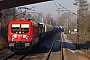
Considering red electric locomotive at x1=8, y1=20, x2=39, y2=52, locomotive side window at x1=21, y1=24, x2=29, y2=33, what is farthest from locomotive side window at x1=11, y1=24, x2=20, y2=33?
locomotive side window at x1=21, y1=24, x2=29, y2=33

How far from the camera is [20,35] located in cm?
1914

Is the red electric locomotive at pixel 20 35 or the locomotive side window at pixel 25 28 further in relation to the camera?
the locomotive side window at pixel 25 28

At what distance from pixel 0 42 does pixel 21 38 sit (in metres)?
6.06

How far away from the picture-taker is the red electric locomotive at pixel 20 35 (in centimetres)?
1891

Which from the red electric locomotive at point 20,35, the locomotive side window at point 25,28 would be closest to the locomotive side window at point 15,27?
the red electric locomotive at point 20,35

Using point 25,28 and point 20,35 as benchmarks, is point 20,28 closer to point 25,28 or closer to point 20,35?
point 25,28

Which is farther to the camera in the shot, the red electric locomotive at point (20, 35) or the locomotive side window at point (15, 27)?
the locomotive side window at point (15, 27)

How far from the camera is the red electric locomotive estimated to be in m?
18.9

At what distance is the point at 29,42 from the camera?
18922mm

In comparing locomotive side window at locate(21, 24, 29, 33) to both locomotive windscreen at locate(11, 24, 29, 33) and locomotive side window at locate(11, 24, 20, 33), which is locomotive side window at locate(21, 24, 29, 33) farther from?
locomotive side window at locate(11, 24, 20, 33)

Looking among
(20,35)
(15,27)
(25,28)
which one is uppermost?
(15,27)

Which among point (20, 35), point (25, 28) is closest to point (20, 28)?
point (25, 28)

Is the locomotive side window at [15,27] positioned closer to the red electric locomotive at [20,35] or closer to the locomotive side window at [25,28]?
the red electric locomotive at [20,35]

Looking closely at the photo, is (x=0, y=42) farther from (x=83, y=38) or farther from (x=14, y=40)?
(x=83, y=38)
